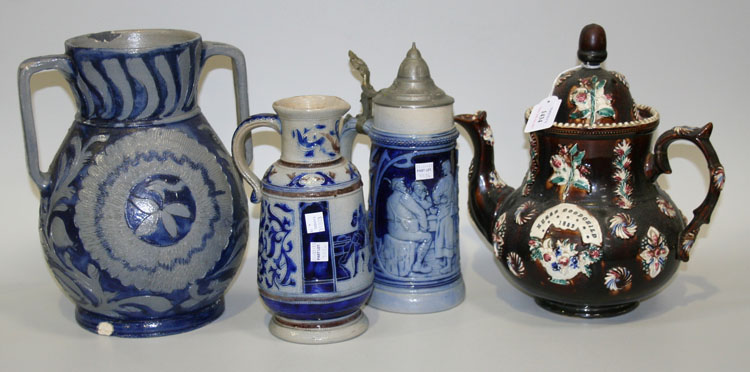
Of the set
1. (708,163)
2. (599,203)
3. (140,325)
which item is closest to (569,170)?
(599,203)

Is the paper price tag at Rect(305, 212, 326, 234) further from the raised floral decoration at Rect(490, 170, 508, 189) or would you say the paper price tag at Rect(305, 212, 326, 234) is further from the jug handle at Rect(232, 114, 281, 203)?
the raised floral decoration at Rect(490, 170, 508, 189)

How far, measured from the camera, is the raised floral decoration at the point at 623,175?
2604 mm

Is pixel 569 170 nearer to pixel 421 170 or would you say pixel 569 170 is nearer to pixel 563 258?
pixel 563 258

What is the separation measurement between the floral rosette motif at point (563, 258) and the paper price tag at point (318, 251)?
0.51 m

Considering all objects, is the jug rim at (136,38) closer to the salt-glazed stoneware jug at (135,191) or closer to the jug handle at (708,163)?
the salt-glazed stoneware jug at (135,191)

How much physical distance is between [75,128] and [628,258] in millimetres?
1350

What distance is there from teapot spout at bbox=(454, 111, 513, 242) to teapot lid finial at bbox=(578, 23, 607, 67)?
32 centimetres

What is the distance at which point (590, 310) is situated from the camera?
2.73 m

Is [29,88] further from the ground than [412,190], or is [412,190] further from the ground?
[29,88]

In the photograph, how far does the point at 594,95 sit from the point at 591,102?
0.7 inches

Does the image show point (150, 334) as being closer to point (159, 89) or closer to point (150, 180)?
point (150, 180)

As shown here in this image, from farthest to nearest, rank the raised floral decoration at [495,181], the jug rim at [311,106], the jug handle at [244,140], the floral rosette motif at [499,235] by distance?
the raised floral decoration at [495,181] → the floral rosette motif at [499,235] → the jug handle at [244,140] → the jug rim at [311,106]

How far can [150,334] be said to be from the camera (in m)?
2.67

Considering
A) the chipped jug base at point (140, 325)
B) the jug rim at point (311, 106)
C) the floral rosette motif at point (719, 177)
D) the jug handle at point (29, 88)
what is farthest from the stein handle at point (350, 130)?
the floral rosette motif at point (719, 177)
